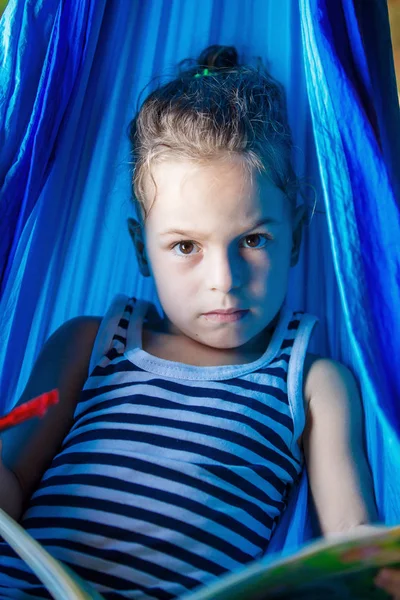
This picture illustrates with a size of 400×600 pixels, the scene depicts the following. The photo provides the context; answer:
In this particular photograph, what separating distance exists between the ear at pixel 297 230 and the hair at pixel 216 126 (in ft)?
0.05

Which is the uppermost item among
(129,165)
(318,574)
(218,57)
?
(218,57)

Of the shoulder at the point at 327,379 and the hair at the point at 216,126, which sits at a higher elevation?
the hair at the point at 216,126

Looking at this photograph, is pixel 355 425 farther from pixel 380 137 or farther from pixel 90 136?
pixel 90 136

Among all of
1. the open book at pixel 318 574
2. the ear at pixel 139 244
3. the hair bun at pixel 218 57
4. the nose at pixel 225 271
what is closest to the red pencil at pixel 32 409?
the open book at pixel 318 574

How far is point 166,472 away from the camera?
0.80 meters

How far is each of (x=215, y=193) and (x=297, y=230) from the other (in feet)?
0.53

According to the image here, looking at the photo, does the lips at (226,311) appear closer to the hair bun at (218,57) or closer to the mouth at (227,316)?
the mouth at (227,316)

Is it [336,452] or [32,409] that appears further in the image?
[336,452]

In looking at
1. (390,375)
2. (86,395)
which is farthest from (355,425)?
(86,395)

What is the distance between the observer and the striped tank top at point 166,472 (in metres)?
0.75

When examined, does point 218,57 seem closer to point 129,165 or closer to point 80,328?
point 129,165

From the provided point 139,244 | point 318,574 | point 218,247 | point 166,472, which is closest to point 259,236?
point 218,247

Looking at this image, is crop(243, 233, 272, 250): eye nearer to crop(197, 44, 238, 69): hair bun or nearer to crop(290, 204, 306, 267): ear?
crop(290, 204, 306, 267): ear

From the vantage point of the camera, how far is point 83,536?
756mm
